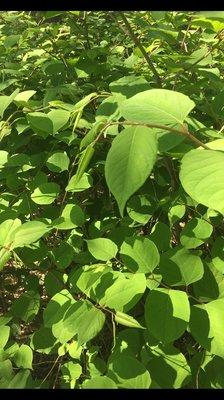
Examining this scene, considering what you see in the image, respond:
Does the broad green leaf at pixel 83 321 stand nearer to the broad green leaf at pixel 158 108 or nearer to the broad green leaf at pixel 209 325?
the broad green leaf at pixel 209 325

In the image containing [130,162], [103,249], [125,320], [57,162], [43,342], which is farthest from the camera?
[57,162]

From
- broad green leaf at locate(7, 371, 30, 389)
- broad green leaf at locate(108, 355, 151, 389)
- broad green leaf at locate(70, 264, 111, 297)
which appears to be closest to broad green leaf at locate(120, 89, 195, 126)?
broad green leaf at locate(70, 264, 111, 297)

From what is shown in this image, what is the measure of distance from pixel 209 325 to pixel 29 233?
0.50 metres

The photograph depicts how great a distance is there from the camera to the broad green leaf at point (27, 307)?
4.48 feet

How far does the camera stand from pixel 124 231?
1.34 meters

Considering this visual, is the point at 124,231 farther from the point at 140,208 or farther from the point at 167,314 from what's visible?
the point at 167,314

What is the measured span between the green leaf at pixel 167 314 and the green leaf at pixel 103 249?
0.19 meters

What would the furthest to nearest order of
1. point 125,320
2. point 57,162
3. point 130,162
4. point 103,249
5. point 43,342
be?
point 57,162
point 43,342
point 103,249
point 125,320
point 130,162

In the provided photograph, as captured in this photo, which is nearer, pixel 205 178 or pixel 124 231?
pixel 205 178

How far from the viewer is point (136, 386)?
35.8 inches

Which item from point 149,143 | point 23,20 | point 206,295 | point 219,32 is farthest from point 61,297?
point 23,20

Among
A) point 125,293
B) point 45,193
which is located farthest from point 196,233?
point 45,193

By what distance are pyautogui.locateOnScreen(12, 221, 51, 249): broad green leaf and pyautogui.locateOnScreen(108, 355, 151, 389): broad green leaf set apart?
363 millimetres

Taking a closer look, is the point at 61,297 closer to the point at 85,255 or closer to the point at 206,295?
the point at 85,255
